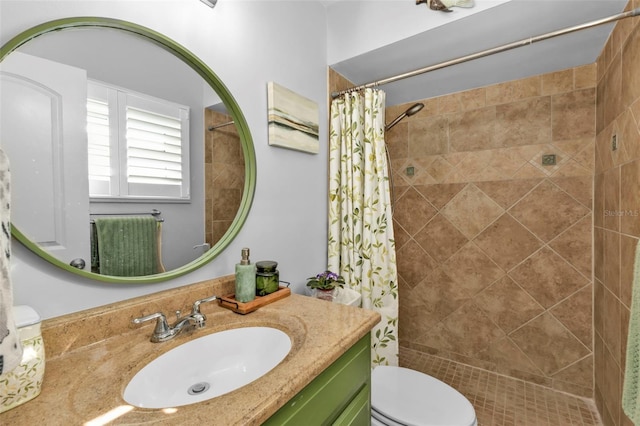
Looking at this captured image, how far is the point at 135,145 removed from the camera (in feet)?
3.15

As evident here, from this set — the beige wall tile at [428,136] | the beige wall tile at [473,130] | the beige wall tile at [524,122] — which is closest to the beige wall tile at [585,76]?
the beige wall tile at [524,122]

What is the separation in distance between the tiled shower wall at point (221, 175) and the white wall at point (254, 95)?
10cm

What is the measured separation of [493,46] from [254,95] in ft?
4.51

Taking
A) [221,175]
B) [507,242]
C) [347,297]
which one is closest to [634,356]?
[347,297]

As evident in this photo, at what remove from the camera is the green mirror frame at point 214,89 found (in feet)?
2.48

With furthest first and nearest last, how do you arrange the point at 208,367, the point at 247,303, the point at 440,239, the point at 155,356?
the point at 440,239
the point at 247,303
the point at 208,367
the point at 155,356

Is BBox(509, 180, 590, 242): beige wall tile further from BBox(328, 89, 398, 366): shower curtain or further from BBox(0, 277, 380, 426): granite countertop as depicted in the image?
BBox(0, 277, 380, 426): granite countertop

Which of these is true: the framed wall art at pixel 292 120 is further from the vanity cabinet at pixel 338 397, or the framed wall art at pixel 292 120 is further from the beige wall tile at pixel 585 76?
the beige wall tile at pixel 585 76

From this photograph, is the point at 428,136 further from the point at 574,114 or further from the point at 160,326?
the point at 160,326

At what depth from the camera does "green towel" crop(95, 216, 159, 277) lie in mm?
892

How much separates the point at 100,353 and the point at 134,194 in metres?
0.47

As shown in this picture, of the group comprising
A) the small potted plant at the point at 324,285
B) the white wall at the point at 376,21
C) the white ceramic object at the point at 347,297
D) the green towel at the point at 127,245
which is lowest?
the white ceramic object at the point at 347,297

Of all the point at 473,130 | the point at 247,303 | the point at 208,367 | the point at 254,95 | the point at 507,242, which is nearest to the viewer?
the point at 208,367

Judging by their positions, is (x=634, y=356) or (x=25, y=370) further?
(x=634, y=356)
